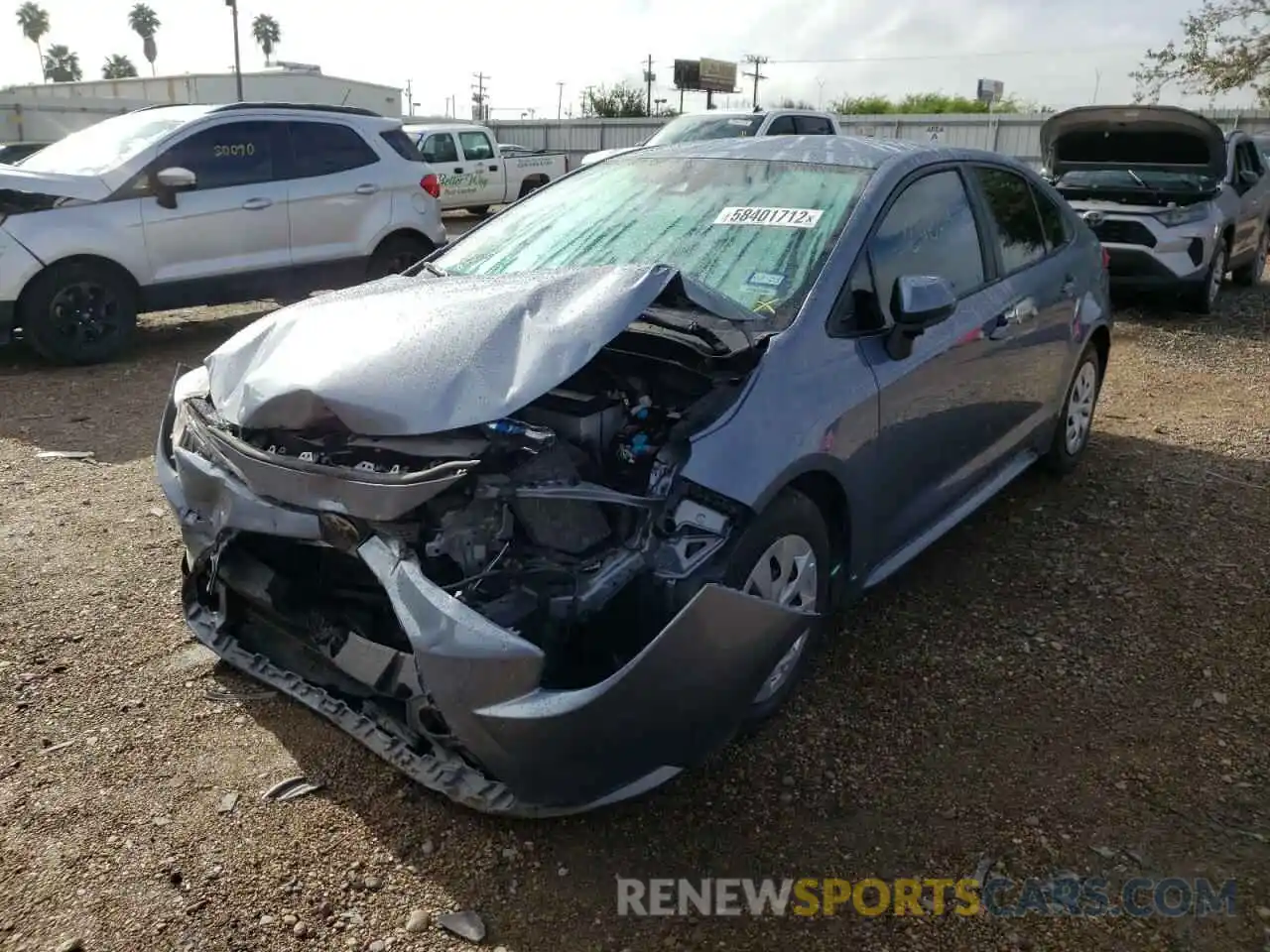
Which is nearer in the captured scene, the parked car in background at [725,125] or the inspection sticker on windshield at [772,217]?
the inspection sticker on windshield at [772,217]

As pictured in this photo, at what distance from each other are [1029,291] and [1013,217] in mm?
362

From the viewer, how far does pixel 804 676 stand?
3.46m

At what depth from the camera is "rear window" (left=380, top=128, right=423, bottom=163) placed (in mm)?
9359

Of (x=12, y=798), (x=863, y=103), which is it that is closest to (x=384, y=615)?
(x=12, y=798)

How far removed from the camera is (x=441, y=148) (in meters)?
18.6

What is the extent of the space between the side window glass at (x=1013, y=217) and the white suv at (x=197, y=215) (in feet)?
19.6

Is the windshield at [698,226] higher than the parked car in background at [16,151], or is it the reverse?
the parked car in background at [16,151]

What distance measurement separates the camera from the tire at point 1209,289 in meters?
9.98

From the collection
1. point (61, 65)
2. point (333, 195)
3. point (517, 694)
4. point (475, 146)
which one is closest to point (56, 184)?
point (333, 195)

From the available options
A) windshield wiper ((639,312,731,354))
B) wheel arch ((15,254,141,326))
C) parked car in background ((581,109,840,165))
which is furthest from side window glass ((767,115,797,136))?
windshield wiper ((639,312,731,354))

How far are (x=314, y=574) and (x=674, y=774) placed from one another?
1.23m

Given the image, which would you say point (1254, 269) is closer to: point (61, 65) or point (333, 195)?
point (333, 195)

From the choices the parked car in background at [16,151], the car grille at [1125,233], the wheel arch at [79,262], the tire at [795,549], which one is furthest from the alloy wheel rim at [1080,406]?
the parked car in background at [16,151]

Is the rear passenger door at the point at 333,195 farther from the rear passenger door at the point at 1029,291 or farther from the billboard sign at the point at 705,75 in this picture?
the billboard sign at the point at 705,75
